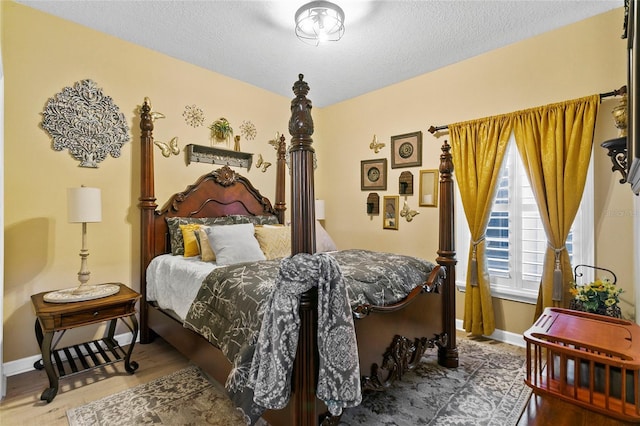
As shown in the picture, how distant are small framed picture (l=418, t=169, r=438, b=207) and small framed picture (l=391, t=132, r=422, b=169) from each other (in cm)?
17

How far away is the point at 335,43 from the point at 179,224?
92.7 inches

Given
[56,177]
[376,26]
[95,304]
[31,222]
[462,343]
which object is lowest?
[462,343]

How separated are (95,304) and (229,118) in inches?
96.5

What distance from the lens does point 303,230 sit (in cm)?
145

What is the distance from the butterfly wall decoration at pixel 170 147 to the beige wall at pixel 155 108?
7 centimetres

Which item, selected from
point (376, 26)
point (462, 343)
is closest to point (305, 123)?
point (376, 26)

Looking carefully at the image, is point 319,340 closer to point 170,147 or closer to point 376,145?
point 170,147

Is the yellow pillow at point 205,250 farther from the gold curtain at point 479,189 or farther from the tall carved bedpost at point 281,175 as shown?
the gold curtain at point 479,189

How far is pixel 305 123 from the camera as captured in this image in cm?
142

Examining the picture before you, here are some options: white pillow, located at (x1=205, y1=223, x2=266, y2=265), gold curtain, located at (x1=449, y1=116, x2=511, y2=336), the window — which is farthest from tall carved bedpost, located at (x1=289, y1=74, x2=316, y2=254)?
the window

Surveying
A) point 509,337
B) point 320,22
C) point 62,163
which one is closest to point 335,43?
point 320,22

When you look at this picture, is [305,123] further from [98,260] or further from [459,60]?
[459,60]

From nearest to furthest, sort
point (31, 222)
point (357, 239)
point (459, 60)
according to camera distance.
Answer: point (31, 222)
point (459, 60)
point (357, 239)

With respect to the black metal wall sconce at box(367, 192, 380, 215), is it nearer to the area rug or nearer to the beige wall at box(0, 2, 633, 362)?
the beige wall at box(0, 2, 633, 362)
